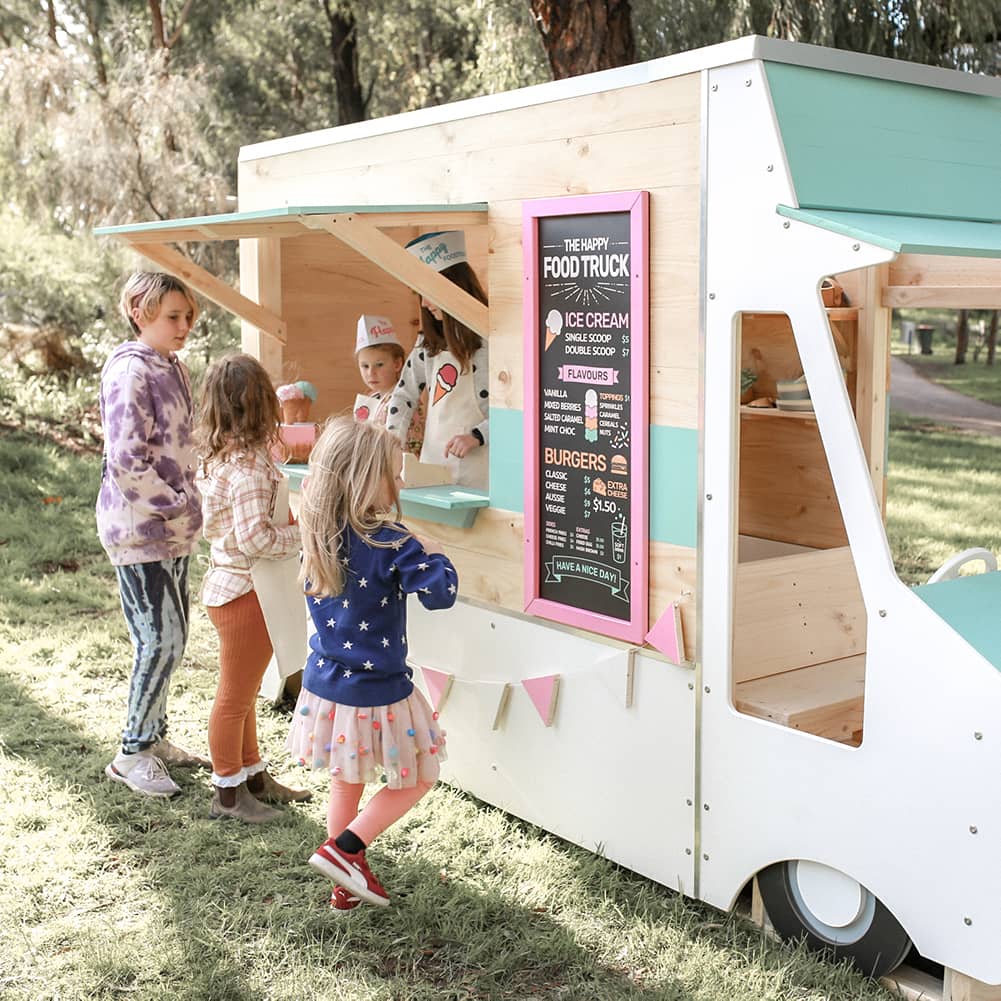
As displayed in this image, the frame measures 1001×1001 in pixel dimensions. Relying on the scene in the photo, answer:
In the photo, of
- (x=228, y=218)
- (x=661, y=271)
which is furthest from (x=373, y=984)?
(x=228, y=218)

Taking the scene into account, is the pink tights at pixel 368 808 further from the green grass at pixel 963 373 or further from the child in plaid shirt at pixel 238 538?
the green grass at pixel 963 373

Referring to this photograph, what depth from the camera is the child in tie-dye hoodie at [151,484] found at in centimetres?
423

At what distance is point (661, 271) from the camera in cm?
347

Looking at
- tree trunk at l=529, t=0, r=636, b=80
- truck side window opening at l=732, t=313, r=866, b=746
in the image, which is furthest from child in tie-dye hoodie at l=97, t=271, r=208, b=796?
tree trunk at l=529, t=0, r=636, b=80

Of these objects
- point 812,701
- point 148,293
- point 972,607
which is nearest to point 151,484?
point 148,293

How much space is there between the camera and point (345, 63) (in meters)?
16.1

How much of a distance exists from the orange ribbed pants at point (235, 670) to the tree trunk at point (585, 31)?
17.2ft

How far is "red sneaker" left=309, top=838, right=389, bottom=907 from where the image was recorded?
3492 millimetres

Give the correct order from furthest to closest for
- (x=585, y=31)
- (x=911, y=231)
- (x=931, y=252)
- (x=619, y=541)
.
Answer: (x=585, y=31) < (x=619, y=541) < (x=911, y=231) < (x=931, y=252)

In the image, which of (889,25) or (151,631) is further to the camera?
(889,25)

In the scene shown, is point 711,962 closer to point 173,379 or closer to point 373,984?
point 373,984

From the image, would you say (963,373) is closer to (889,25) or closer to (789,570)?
Result: (889,25)

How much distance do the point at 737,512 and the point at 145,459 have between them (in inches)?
80.4

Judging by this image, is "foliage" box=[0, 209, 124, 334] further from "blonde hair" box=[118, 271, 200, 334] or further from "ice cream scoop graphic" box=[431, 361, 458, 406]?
"ice cream scoop graphic" box=[431, 361, 458, 406]
